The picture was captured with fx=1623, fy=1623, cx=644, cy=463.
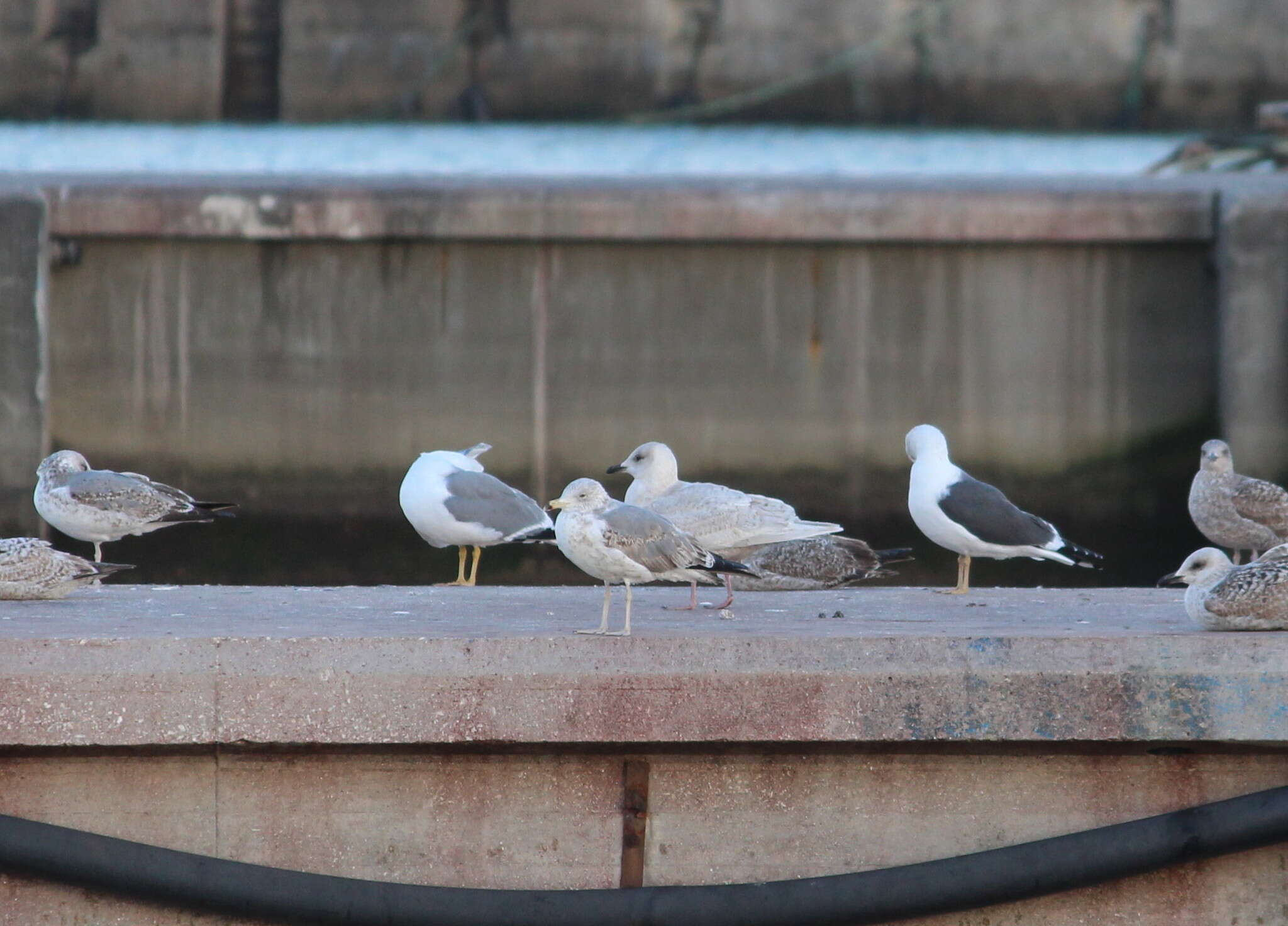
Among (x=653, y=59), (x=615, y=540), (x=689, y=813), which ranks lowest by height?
(x=689, y=813)

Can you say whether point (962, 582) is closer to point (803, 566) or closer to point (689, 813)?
point (803, 566)

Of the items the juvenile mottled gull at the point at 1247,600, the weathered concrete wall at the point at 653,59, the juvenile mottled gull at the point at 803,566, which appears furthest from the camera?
the weathered concrete wall at the point at 653,59

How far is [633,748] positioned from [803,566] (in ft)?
7.26

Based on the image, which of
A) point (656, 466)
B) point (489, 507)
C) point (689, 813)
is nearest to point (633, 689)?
point (689, 813)

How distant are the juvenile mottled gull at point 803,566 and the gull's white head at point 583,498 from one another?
1721 mm

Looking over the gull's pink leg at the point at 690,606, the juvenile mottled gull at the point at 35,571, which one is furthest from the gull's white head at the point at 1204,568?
the juvenile mottled gull at the point at 35,571

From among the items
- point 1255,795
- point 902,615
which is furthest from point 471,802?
point 1255,795

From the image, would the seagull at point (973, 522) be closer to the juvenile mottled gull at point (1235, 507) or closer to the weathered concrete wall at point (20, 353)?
the juvenile mottled gull at point (1235, 507)

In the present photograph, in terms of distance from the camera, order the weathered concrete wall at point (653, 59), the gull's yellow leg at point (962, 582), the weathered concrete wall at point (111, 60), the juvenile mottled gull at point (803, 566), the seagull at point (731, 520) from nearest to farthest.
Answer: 1. the seagull at point (731, 520)
2. the gull's yellow leg at point (962, 582)
3. the juvenile mottled gull at point (803, 566)
4. the weathered concrete wall at point (111, 60)
5. the weathered concrete wall at point (653, 59)

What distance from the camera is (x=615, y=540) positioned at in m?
4.35

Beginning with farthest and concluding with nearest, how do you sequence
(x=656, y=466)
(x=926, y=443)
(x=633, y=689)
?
(x=926, y=443), (x=656, y=466), (x=633, y=689)

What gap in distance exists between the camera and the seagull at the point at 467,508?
21.7 ft

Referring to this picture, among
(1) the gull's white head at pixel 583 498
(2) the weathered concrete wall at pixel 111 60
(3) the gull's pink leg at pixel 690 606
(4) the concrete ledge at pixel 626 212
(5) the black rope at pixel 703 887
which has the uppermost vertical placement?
(2) the weathered concrete wall at pixel 111 60

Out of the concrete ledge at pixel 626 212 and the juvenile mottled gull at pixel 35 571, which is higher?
the concrete ledge at pixel 626 212
